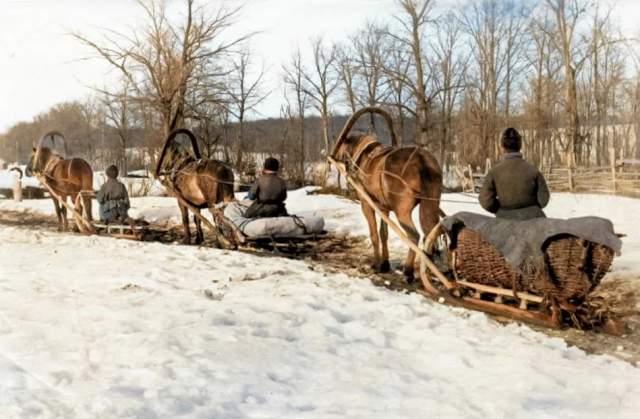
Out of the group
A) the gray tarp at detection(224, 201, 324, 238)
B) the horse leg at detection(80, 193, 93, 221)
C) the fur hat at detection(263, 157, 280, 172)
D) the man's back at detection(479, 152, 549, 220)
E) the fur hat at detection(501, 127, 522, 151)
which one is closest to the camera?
the man's back at detection(479, 152, 549, 220)

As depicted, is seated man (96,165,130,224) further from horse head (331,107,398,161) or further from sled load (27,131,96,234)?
horse head (331,107,398,161)

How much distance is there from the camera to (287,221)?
8.62 m

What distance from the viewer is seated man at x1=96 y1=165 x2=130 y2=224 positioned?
11.5 metres

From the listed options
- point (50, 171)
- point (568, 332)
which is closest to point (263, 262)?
point (568, 332)

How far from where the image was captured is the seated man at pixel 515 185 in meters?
5.22

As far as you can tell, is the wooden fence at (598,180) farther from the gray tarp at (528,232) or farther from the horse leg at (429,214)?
the gray tarp at (528,232)

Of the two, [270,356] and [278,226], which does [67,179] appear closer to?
[278,226]

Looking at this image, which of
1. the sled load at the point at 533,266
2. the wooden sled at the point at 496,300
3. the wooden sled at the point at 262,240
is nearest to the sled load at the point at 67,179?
the wooden sled at the point at 262,240

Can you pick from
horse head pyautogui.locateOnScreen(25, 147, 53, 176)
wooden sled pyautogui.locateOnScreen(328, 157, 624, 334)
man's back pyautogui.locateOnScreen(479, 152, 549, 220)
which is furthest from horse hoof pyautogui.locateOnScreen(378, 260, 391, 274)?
horse head pyautogui.locateOnScreen(25, 147, 53, 176)

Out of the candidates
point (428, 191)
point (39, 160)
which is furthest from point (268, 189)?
point (39, 160)

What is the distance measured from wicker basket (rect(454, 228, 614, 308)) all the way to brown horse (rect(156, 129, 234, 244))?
238 inches

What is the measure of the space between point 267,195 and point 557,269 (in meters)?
5.42

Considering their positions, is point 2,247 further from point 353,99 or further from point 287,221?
point 353,99

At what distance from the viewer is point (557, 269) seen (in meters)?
4.62
